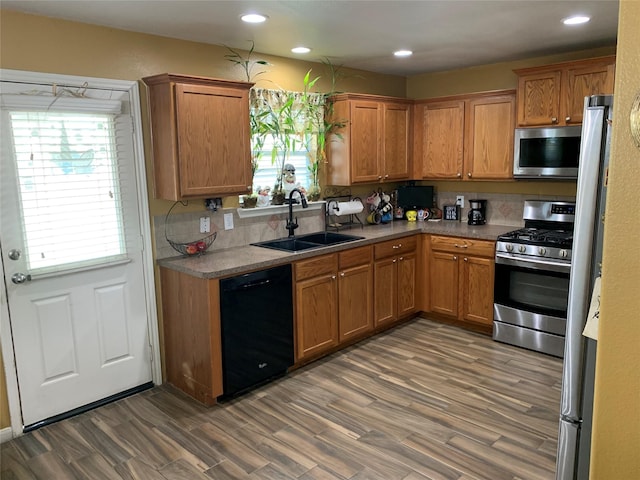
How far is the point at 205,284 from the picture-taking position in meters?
3.12

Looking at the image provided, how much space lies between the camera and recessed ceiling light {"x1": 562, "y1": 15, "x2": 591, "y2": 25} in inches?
124

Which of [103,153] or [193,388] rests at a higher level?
[103,153]

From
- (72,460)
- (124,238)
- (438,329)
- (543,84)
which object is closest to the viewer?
(72,460)

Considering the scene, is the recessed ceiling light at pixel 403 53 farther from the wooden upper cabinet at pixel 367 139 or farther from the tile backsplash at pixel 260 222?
the tile backsplash at pixel 260 222

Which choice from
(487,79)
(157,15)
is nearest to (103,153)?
(157,15)

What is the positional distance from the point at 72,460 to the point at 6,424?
54 centimetres

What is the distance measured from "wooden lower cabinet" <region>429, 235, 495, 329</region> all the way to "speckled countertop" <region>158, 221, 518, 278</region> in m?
0.10

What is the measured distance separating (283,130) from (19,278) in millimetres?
2206

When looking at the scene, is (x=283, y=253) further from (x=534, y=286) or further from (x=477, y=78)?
(x=477, y=78)

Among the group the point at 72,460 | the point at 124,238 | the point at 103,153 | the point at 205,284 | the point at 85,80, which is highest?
the point at 85,80

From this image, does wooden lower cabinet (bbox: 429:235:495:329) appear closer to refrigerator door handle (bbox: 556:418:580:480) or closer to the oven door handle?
the oven door handle

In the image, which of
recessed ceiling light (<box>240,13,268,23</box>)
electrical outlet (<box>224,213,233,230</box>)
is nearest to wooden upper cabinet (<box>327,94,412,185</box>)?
electrical outlet (<box>224,213,233,230</box>)

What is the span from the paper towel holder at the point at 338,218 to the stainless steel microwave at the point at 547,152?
150cm

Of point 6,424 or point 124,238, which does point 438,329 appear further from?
point 6,424
